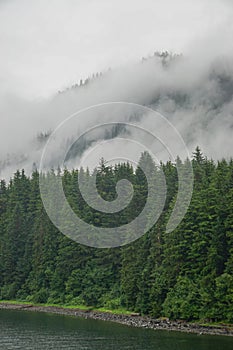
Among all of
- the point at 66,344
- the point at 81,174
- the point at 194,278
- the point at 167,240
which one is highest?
the point at 81,174

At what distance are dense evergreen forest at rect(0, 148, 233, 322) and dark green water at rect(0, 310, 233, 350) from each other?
532 centimetres

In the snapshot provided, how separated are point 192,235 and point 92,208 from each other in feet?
75.8

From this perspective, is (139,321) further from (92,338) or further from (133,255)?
(133,255)

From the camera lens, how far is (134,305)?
61.0m

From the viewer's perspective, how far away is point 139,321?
2158 inches

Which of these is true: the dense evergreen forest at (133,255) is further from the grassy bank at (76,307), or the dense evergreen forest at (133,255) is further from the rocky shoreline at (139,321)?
the rocky shoreline at (139,321)

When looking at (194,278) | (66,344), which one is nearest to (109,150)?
(194,278)

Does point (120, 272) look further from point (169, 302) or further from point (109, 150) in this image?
point (109, 150)

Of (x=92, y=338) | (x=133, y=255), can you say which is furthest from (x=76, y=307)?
(x=92, y=338)

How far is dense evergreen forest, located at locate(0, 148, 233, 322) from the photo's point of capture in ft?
169

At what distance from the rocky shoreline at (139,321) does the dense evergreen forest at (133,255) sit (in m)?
1.22

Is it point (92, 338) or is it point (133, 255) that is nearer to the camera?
point (92, 338)

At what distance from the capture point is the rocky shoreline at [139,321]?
47312 millimetres

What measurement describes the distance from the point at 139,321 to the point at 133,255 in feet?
33.5
